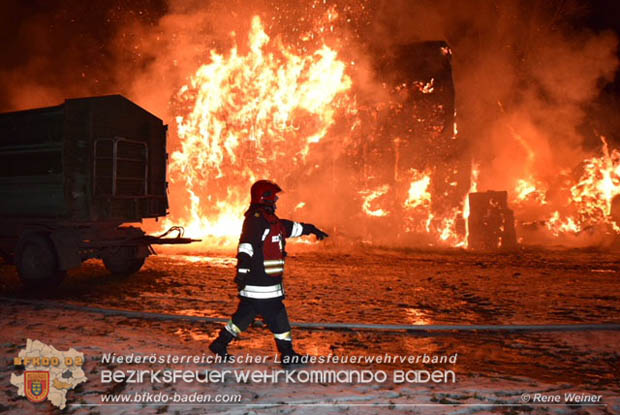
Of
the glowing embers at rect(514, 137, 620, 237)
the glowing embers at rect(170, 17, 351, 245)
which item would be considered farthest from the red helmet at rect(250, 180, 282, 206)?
the glowing embers at rect(514, 137, 620, 237)

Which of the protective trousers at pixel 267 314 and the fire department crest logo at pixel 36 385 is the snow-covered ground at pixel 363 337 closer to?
the fire department crest logo at pixel 36 385

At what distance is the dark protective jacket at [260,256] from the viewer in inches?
153

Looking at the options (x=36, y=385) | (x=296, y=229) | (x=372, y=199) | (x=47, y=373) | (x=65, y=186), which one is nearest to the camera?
(x=36, y=385)

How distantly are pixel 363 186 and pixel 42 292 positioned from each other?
9972mm

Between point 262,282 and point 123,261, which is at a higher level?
point 262,282

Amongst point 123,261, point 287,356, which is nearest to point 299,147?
point 123,261

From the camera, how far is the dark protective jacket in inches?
153

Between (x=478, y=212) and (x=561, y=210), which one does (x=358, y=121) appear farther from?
(x=561, y=210)

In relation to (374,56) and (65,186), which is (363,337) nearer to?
(65,186)

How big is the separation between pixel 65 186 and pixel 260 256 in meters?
5.21

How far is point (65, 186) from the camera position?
24.8 feet

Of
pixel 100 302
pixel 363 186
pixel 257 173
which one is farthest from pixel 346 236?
pixel 100 302

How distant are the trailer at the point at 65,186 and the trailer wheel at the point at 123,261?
49 cm

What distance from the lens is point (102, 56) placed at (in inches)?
723
